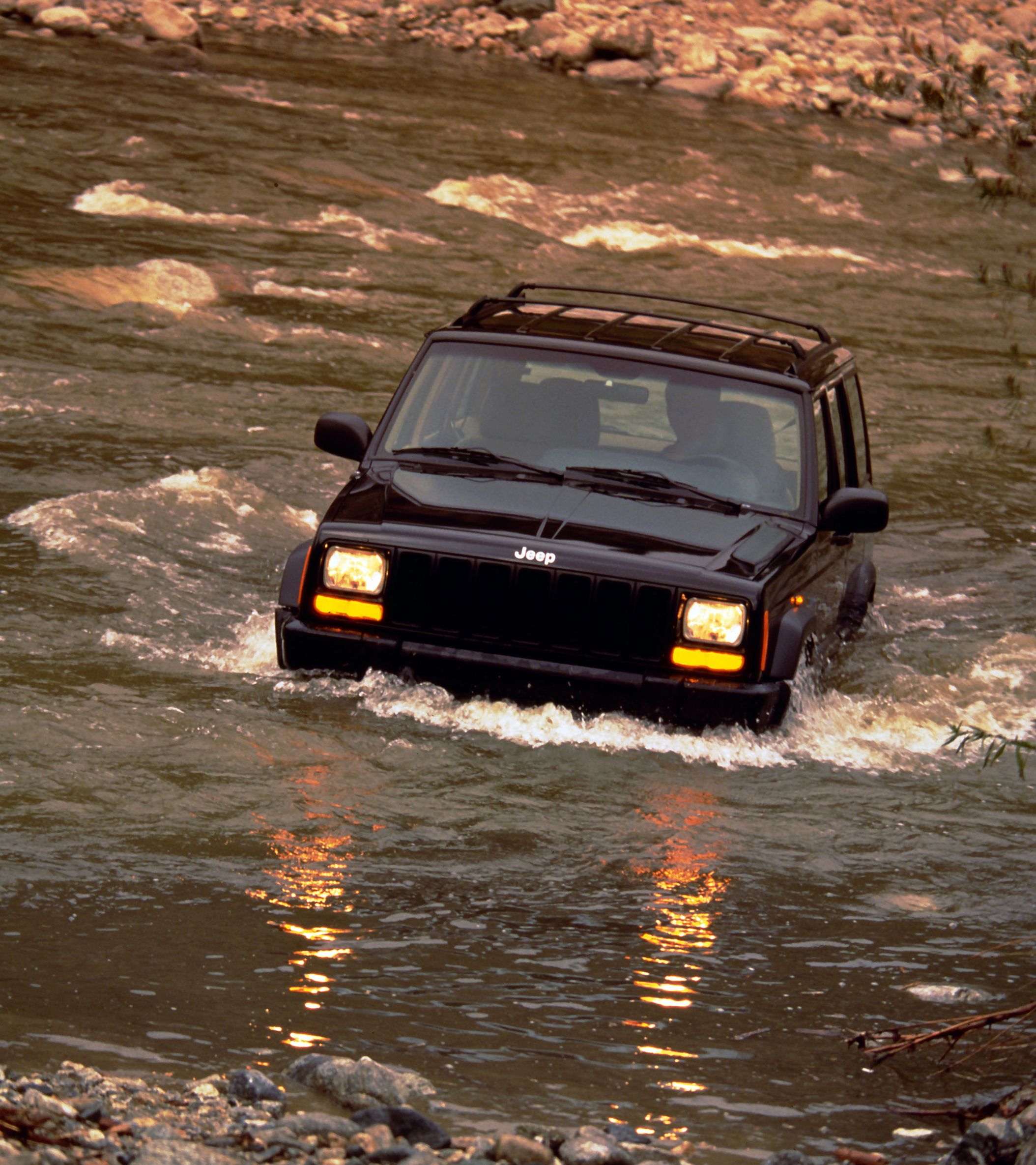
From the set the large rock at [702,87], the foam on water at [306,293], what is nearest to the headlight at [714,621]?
the foam on water at [306,293]

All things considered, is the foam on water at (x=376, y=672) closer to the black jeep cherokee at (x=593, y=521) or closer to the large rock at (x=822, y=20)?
the black jeep cherokee at (x=593, y=521)

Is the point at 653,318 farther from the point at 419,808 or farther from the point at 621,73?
the point at 621,73

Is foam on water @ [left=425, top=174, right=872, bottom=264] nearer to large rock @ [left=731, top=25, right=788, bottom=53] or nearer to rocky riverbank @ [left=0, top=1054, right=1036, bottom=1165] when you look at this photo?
large rock @ [left=731, top=25, right=788, bottom=53]

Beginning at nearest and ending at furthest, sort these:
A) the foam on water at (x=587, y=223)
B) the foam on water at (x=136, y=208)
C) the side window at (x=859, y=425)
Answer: the side window at (x=859, y=425)
the foam on water at (x=136, y=208)
the foam on water at (x=587, y=223)

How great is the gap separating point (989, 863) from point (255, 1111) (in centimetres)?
344

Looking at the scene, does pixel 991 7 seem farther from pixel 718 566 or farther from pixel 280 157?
pixel 718 566

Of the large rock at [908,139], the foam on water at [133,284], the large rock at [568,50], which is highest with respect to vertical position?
the large rock at [568,50]

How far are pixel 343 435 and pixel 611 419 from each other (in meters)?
1.21

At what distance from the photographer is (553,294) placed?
21.3 metres

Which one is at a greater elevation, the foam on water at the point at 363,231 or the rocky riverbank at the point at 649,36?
the rocky riverbank at the point at 649,36

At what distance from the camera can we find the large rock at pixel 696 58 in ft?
115

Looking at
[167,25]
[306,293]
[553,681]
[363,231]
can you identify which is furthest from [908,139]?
[553,681]

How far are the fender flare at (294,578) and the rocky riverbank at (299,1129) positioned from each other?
135 inches

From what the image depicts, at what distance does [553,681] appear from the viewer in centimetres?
721
